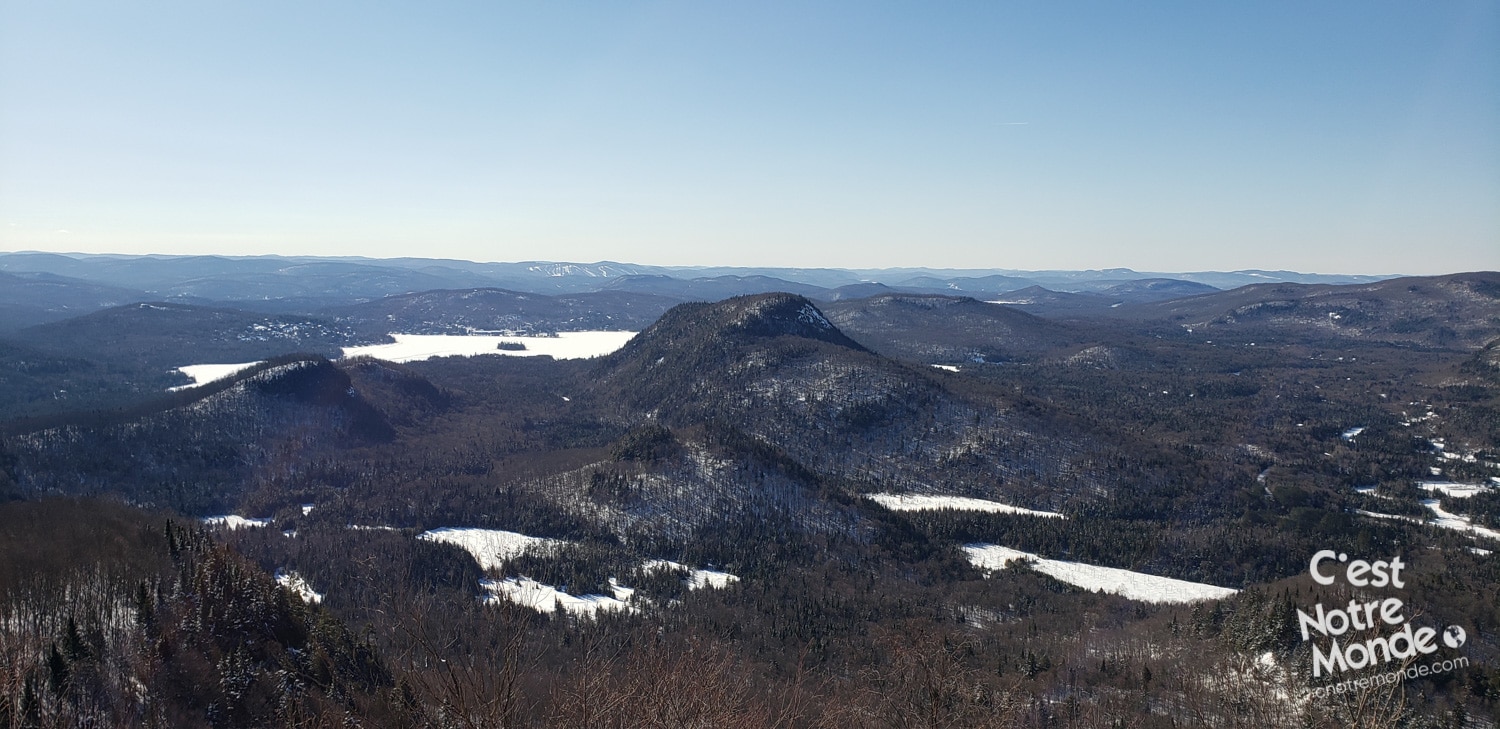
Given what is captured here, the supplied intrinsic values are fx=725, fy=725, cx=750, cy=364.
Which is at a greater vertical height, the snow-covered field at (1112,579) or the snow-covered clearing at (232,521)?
the snow-covered clearing at (232,521)

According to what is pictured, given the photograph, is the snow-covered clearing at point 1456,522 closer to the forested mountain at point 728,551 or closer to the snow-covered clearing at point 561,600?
the forested mountain at point 728,551

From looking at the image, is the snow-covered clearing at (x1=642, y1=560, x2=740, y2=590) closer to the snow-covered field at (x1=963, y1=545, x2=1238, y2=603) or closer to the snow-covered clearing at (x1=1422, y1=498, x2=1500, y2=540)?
the snow-covered field at (x1=963, y1=545, x2=1238, y2=603)

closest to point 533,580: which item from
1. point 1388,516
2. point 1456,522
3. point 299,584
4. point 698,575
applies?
point 698,575

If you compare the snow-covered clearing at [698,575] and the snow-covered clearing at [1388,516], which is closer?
the snow-covered clearing at [698,575]

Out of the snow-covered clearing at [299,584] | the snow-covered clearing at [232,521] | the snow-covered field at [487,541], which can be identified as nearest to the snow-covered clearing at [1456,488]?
the snow-covered field at [487,541]

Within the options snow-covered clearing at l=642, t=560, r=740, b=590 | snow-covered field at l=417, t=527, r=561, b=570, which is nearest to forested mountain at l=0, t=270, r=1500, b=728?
snow-covered clearing at l=642, t=560, r=740, b=590

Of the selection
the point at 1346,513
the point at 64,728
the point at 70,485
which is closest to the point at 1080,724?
the point at 64,728
